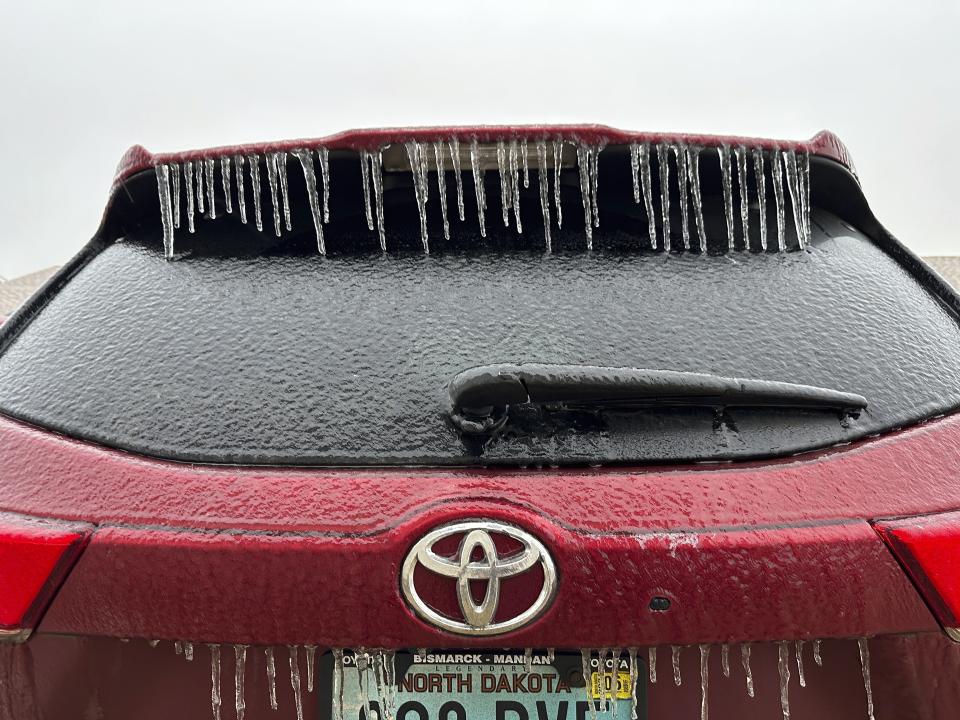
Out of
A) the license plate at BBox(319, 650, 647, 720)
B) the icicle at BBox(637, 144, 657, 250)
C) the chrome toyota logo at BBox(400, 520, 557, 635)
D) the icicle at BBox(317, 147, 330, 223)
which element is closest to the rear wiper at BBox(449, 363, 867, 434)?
the chrome toyota logo at BBox(400, 520, 557, 635)

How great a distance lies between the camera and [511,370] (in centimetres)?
109

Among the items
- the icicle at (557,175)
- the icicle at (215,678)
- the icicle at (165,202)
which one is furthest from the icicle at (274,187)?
the icicle at (215,678)

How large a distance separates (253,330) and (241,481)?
0.31m

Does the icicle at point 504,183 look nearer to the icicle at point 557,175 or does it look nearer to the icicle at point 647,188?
the icicle at point 557,175

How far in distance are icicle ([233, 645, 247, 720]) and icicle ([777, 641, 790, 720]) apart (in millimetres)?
771

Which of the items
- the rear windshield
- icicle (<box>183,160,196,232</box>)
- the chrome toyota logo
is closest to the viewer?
the chrome toyota logo

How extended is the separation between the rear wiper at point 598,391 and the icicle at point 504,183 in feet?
1.57

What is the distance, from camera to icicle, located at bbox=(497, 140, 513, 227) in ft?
4.80

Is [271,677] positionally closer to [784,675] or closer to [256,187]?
[784,675]

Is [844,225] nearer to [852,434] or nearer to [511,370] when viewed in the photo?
[852,434]

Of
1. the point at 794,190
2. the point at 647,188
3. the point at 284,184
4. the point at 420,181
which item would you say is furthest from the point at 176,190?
the point at 794,190

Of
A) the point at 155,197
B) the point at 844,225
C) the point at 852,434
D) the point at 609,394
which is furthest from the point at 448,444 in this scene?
the point at 844,225

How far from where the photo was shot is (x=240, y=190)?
152 centimetres

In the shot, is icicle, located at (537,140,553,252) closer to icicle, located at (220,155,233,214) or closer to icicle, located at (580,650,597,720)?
icicle, located at (220,155,233,214)
